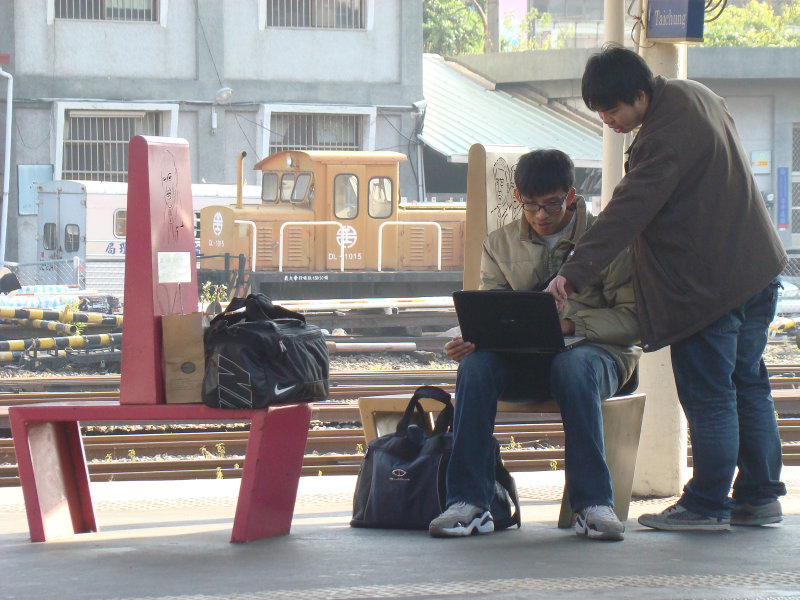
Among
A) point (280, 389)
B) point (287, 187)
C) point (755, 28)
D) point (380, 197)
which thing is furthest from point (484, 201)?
point (755, 28)

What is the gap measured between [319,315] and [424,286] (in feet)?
8.59

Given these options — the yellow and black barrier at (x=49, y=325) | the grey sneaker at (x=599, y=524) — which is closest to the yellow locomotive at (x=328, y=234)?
the yellow and black barrier at (x=49, y=325)

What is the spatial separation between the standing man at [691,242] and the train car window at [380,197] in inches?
534

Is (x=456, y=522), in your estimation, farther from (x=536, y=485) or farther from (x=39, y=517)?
(x=536, y=485)

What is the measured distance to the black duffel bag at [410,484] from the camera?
3906mm

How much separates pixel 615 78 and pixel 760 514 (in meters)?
1.57

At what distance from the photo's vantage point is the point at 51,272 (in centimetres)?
1872

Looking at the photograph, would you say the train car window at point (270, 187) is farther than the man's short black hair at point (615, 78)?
Yes

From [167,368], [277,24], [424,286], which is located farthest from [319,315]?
[167,368]

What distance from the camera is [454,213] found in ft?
58.9

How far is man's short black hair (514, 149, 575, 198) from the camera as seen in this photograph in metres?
3.98

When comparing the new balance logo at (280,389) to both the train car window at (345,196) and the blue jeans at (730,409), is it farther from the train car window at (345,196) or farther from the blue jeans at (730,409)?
the train car window at (345,196)

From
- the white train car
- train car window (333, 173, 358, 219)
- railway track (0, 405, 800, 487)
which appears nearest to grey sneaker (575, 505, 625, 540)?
railway track (0, 405, 800, 487)

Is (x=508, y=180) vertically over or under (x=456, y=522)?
over
